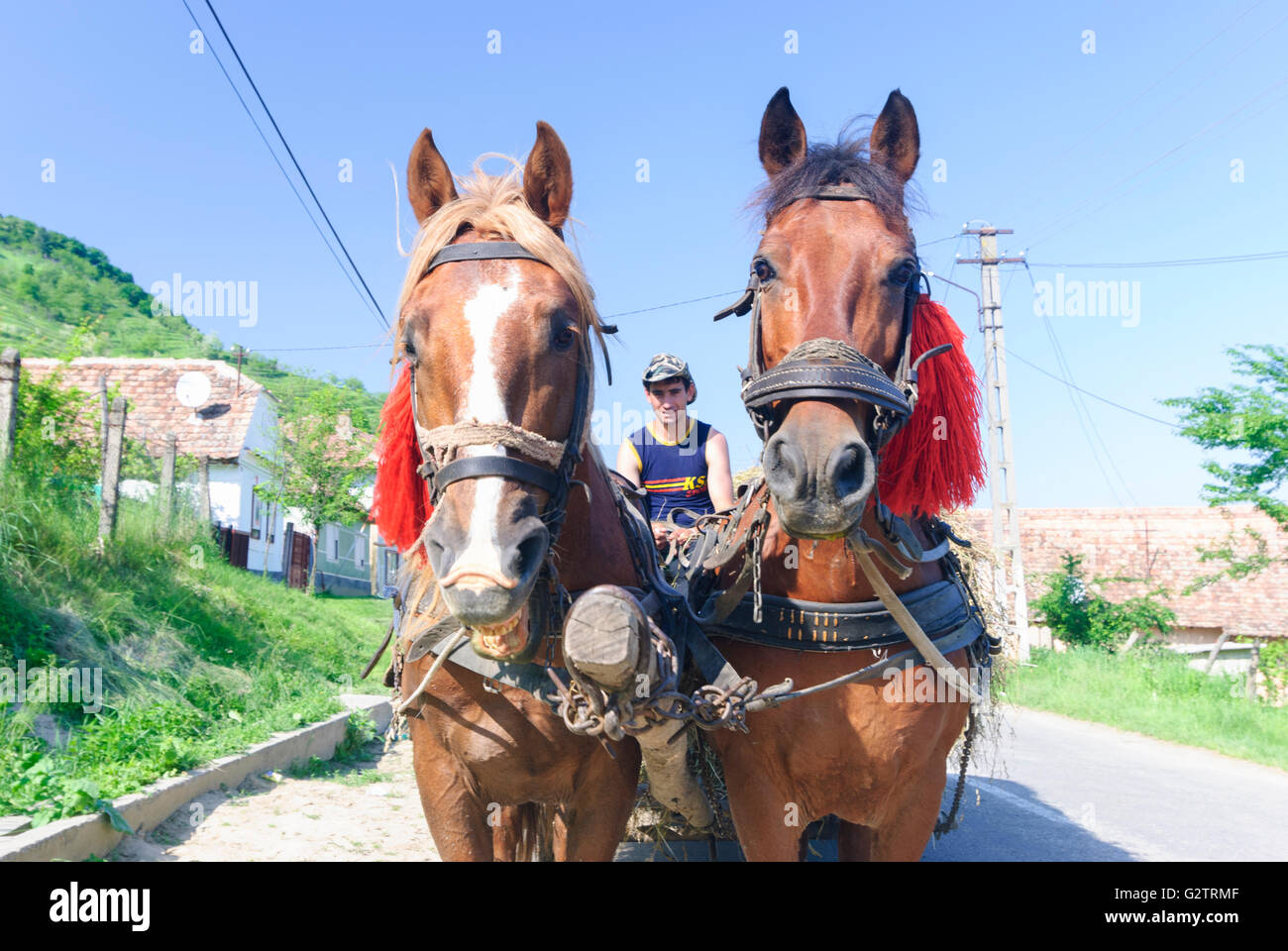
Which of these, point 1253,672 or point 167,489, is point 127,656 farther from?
point 1253,672

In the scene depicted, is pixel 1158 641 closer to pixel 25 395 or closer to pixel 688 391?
pixel 688 391

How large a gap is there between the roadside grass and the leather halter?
3.31 meters

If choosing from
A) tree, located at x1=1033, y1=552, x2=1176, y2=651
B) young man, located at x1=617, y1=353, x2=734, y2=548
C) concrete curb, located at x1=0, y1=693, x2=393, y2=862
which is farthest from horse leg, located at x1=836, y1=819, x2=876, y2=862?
tree, located at x1=1033, y1=552, x2=1176, y2=651

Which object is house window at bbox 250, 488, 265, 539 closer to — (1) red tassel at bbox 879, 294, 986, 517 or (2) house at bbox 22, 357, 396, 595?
(2) house at bbox 22, 357, 396, 595

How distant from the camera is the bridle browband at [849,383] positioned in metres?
2.20

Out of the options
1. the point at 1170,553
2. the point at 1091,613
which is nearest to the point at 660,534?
the point at 1091,613

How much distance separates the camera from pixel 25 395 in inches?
325

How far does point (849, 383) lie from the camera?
2197mm

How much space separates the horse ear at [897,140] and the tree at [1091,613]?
18144 mm

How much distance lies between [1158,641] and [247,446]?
81.6ft

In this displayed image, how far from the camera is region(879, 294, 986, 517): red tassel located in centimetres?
261

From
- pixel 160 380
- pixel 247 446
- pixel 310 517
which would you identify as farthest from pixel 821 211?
pixel 160 380

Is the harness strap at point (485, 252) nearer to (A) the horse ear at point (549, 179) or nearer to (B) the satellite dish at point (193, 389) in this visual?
(A) the horse ear at point (549, 179)

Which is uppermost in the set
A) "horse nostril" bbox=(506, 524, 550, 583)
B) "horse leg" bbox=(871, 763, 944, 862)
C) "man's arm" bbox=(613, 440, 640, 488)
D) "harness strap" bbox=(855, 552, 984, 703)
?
"man's arm" bbox=(613, 440, 640, 488)
